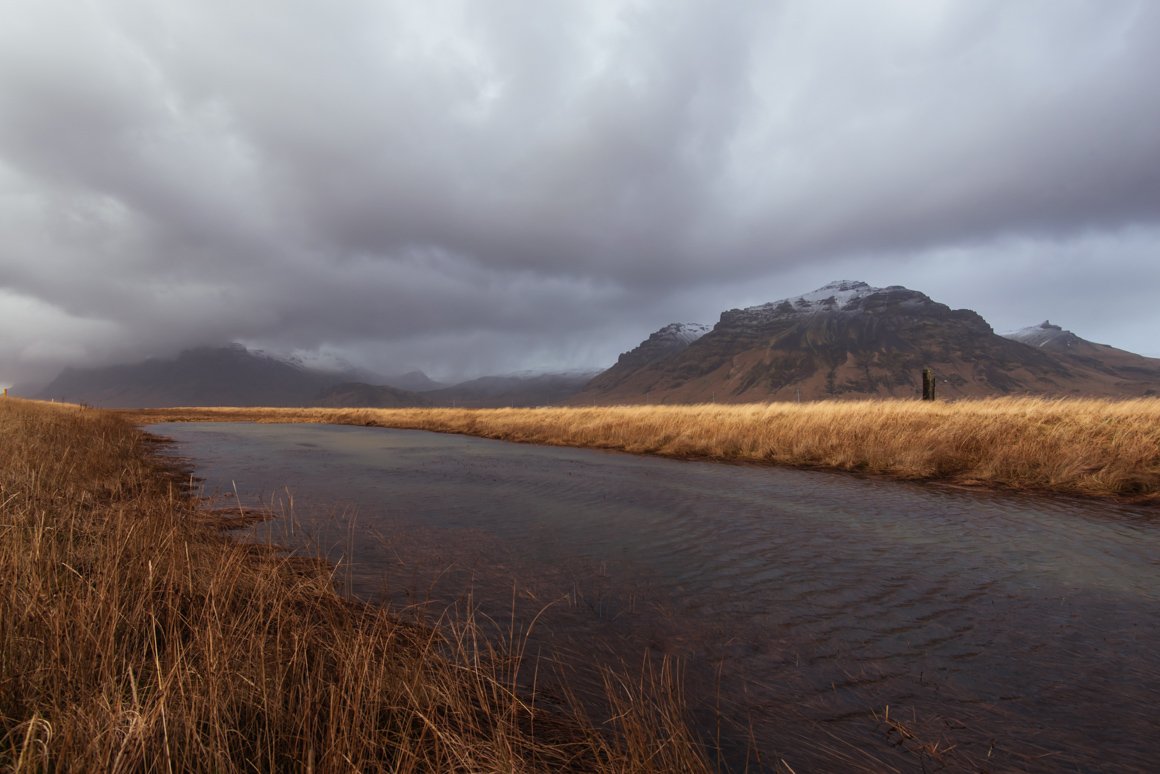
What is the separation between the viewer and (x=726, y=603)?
524 cm

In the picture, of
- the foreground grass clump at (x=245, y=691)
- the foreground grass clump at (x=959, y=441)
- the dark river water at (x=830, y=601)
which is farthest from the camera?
the foreground grass clump at (x=959, y=441)

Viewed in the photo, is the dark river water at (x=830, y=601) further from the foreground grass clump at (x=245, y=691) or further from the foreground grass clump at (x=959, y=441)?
the foreground grass clump at (x=959, y=441)

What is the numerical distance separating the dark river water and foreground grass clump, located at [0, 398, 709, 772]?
819 millimetres

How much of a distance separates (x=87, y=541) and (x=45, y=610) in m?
2.38

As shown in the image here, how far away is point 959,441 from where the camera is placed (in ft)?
46.3

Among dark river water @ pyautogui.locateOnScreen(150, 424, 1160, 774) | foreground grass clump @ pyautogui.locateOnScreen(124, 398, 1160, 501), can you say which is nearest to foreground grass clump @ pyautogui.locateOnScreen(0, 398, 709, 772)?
dark river water @ pyautogui.locateOnScreen(150, 424, 1160, 774)

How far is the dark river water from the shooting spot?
126 inches

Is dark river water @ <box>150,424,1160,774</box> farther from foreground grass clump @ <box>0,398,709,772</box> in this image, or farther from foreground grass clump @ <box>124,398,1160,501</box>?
foreground grass clump @ <box>124,398,1160,501</box>

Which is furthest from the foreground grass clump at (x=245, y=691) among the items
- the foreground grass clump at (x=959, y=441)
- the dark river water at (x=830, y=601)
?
the foreground grass clump at (x=959, y=441)

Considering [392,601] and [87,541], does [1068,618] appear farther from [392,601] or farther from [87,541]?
[87,541]

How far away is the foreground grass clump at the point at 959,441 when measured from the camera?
1113cm

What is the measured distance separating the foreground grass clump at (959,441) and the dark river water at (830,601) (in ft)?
6.57

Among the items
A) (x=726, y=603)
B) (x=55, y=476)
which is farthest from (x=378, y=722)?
(x=55, y=476)

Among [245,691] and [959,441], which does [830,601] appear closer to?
[245,691]
